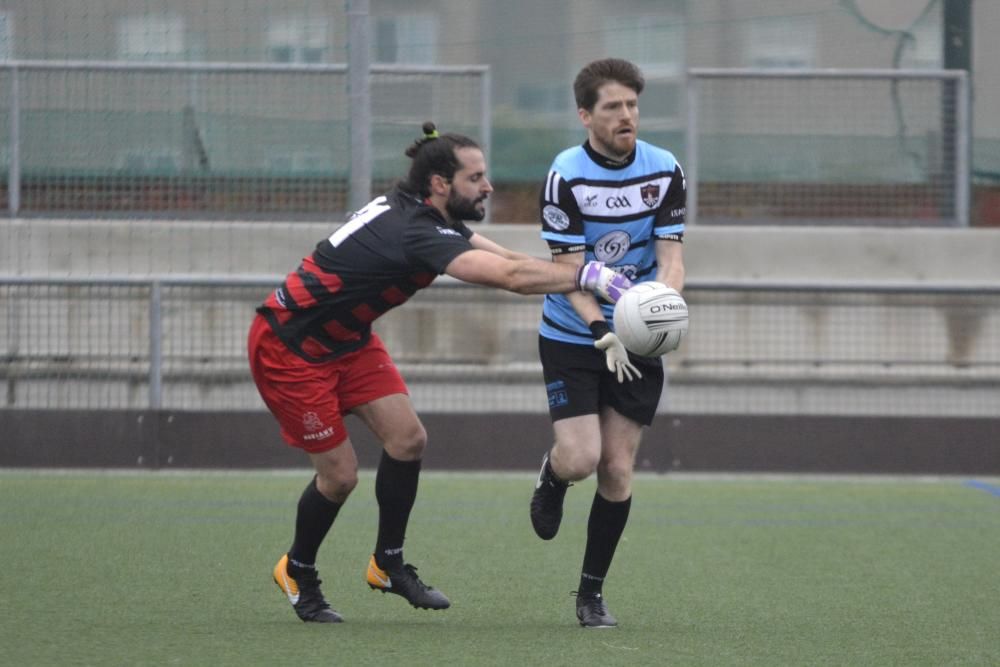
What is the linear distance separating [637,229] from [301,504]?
60.4 inches

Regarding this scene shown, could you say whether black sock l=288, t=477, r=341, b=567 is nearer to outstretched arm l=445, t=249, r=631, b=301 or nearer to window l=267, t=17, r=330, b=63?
outstretched arm l=445, t=249, r=631, b=301

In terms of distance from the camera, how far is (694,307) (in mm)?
10617

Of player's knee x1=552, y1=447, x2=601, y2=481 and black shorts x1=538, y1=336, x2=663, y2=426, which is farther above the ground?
black shorts x1=538, y1=336, x2=663, y2=426

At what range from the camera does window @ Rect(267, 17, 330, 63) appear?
11156 millimetres

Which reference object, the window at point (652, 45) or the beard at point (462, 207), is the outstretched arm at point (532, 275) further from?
the window at point (652, 45)

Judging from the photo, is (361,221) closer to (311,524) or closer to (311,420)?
(311,420)

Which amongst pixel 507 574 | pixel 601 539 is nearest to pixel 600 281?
pixel 601 539

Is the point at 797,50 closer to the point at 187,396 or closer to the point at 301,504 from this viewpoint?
the point at 187,396

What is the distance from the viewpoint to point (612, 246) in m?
5.65

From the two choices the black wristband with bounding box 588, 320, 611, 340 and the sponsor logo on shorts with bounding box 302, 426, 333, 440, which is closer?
the black wristband with bounding box 588, 320, 611, 340

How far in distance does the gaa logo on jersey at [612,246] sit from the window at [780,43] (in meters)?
8.00

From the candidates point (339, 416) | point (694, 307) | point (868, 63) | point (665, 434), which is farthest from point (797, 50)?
point (339, 416)

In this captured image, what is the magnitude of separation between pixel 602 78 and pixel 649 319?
90cm

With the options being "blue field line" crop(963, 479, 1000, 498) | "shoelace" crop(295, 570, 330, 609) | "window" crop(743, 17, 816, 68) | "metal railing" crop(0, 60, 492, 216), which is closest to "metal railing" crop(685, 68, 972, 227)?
"window" crop(743, 17, 816, 68)
